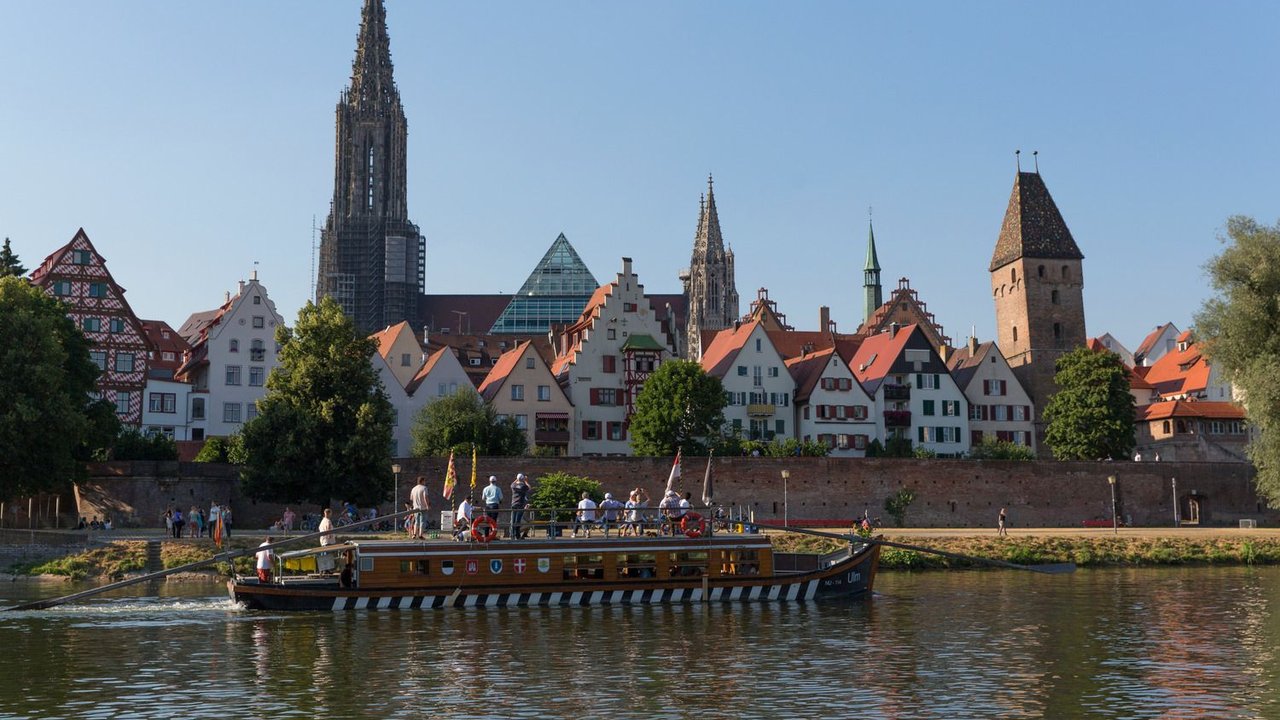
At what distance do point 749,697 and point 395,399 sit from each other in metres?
64.2

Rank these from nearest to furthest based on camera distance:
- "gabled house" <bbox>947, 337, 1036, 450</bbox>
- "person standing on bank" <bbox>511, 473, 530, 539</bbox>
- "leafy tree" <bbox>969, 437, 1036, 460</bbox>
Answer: "person standing on bank" <bbox>511, 473, 530, 539</bbox>
"leafy tree" <bbox>969, 437, 1036, 460</bbox>
"gabled house" <bbox>947, 337, 1036, 450</bbox>

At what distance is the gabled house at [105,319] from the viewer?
85750mm

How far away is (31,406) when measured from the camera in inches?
2347

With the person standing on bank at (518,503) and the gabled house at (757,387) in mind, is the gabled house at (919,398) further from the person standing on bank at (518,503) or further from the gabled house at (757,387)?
the person standing on bank at (518,503)

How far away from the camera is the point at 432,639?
34000 millimetres

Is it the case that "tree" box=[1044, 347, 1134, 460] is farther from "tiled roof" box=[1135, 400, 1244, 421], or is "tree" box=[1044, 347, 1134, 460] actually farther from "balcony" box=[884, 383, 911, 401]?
"balcony" box=[884, 383, 911, 401]

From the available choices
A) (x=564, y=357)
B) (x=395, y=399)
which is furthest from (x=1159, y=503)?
(x=395, y=399)

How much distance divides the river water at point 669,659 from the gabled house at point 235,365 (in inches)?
1822

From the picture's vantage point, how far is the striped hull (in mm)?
39750

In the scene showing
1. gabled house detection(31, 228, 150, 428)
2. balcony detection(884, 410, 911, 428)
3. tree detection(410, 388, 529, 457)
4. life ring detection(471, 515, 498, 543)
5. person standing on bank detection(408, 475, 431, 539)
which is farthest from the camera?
balcony detection(884, 410, 911, 428)

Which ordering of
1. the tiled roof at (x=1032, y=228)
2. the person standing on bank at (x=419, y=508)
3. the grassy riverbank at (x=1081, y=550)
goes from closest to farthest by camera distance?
the person standing on bank at (x=419, y=508) → the grassy riverbank at (x=1081, y=550) → the tiled roof at (x=1032, y=228)

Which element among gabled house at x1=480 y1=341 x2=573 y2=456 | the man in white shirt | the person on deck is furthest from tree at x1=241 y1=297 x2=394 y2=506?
the person on deck

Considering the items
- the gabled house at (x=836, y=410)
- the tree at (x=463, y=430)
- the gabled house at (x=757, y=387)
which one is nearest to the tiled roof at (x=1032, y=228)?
the gabled house at (x=836, y=410)

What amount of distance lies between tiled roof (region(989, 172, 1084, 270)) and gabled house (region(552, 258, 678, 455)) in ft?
107
